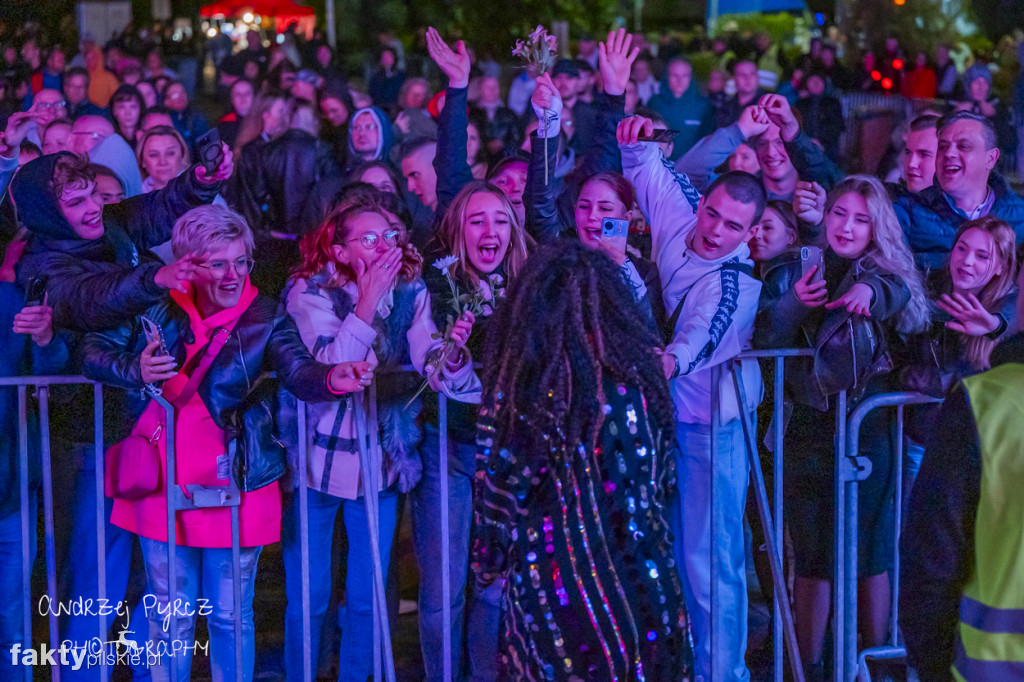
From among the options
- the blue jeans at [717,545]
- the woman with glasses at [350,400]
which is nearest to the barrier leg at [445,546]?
the woman with glasses at [350,400]

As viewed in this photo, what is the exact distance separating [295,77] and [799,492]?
21.6 ft

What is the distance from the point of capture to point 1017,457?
2.19 meters

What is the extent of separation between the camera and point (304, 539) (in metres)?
→ 3.81

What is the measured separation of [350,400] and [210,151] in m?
1.16

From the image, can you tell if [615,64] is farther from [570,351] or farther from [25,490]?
[25,490]

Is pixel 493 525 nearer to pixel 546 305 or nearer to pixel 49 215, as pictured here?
pixel 546 305

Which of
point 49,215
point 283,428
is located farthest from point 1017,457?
point 49,215

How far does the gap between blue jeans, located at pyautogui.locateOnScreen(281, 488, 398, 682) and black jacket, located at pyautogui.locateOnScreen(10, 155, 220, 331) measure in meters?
0.94

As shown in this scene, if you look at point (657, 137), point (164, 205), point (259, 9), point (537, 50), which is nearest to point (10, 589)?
point (164, 205)

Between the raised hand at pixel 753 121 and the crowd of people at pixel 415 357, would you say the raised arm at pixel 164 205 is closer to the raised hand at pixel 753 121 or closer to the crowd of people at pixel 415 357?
the crowd of people at pixel 415 357

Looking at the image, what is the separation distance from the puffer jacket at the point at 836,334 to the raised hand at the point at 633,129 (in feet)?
Result: 2.79

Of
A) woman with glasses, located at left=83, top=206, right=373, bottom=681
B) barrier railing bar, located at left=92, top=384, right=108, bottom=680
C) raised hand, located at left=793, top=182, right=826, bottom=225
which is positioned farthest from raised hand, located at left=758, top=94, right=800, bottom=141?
barrier railing bar, located at left=92, top=384, right=108, bottom=680

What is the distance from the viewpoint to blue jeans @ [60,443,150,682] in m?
4.02

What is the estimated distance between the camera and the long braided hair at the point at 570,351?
2857 mm
